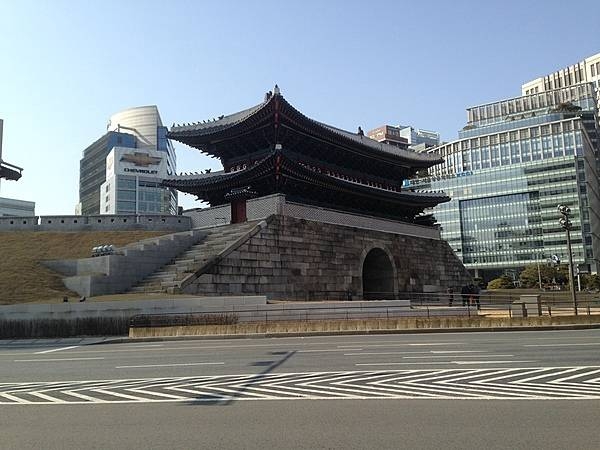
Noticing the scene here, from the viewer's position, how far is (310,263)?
39281 mm

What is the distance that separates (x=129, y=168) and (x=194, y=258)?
4140 inches

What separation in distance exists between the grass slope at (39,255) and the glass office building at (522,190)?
9530cm

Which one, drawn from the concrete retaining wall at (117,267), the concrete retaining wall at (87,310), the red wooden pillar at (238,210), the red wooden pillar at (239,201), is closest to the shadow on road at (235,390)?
the concrete retaining wall at (87,310)

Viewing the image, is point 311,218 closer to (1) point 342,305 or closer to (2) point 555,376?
(1) point 342,305

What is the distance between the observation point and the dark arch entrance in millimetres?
47281

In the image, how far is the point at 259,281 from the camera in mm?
35094

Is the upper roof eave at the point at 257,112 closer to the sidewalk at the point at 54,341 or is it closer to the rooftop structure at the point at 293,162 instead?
the rooftop structure at the point at 293,162

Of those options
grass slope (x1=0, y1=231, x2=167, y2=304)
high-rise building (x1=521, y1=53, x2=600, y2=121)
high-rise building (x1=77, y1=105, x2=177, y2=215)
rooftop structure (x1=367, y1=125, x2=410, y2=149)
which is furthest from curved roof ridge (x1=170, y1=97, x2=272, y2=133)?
high-rise building (x1=521, y1=53, x2=600, y2=121)

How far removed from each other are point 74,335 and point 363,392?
1971cm

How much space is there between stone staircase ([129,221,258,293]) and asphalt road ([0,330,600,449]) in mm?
14654

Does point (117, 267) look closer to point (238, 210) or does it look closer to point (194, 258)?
point (194, 258)

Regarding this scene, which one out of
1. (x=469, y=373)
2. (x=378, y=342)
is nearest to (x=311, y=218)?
(x=378, y=342)

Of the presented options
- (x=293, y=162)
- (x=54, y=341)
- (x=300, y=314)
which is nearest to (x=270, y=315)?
(x=300, y=314)

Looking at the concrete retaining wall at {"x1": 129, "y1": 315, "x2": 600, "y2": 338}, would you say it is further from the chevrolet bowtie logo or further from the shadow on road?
the chevrolet bowtie logo
